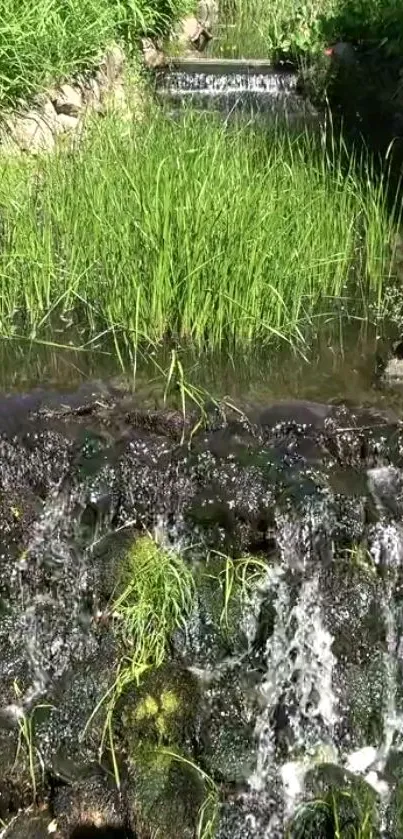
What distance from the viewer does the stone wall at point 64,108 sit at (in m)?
5.68

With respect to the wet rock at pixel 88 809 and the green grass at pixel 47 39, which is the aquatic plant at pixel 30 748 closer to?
the wet rock at pixel 88 809

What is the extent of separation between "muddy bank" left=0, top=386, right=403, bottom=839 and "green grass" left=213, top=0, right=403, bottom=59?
6.04m

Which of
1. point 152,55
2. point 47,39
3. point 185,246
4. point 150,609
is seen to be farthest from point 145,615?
point 152,55

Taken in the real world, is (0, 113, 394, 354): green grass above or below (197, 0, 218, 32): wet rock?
below

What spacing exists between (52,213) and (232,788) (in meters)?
2.88

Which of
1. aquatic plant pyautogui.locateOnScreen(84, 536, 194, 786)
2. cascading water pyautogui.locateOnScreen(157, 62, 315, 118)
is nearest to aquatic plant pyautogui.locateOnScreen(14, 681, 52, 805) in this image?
aquatic plant pyautogui.locateOnScreen(84, 536, 194, 786)

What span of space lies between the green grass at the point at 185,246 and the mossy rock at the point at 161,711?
1.52 metres

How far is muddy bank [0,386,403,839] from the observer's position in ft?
9.41

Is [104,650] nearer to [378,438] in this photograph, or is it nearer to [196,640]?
[196,640]

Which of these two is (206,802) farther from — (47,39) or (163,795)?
(47,39)

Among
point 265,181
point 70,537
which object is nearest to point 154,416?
point 70,537

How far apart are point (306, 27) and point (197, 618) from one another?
8432 mm

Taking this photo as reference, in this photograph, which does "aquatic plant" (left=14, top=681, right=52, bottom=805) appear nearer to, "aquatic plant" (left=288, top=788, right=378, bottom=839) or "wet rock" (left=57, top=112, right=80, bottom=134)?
"aquatic plant" (left=288, top=788, right=378, bottom=839)

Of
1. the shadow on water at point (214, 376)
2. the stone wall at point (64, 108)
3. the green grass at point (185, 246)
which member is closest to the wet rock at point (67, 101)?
the stone wall at point (64, 108)
